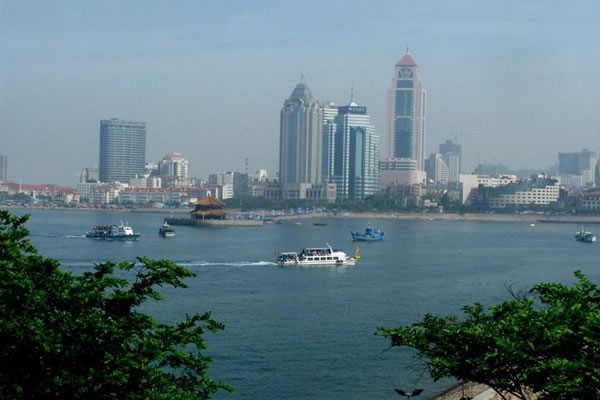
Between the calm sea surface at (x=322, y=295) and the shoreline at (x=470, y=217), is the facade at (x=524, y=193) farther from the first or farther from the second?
the calm sea surface at (x=322, y=295)

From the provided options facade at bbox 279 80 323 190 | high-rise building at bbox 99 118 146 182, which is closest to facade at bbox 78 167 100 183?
high-rise building at bbox 99 118 146 182

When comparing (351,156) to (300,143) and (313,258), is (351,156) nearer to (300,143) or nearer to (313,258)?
(300,143)

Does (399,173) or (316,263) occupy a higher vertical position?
(399,173)

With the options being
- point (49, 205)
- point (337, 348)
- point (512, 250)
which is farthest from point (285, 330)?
point (49, 205)

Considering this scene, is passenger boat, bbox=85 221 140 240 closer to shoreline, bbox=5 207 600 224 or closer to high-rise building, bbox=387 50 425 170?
shoreline, bbox=5 207 600 224

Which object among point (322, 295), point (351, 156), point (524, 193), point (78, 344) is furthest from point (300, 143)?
point (78, 344)

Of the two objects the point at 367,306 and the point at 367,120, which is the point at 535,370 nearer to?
the point at 367,306
